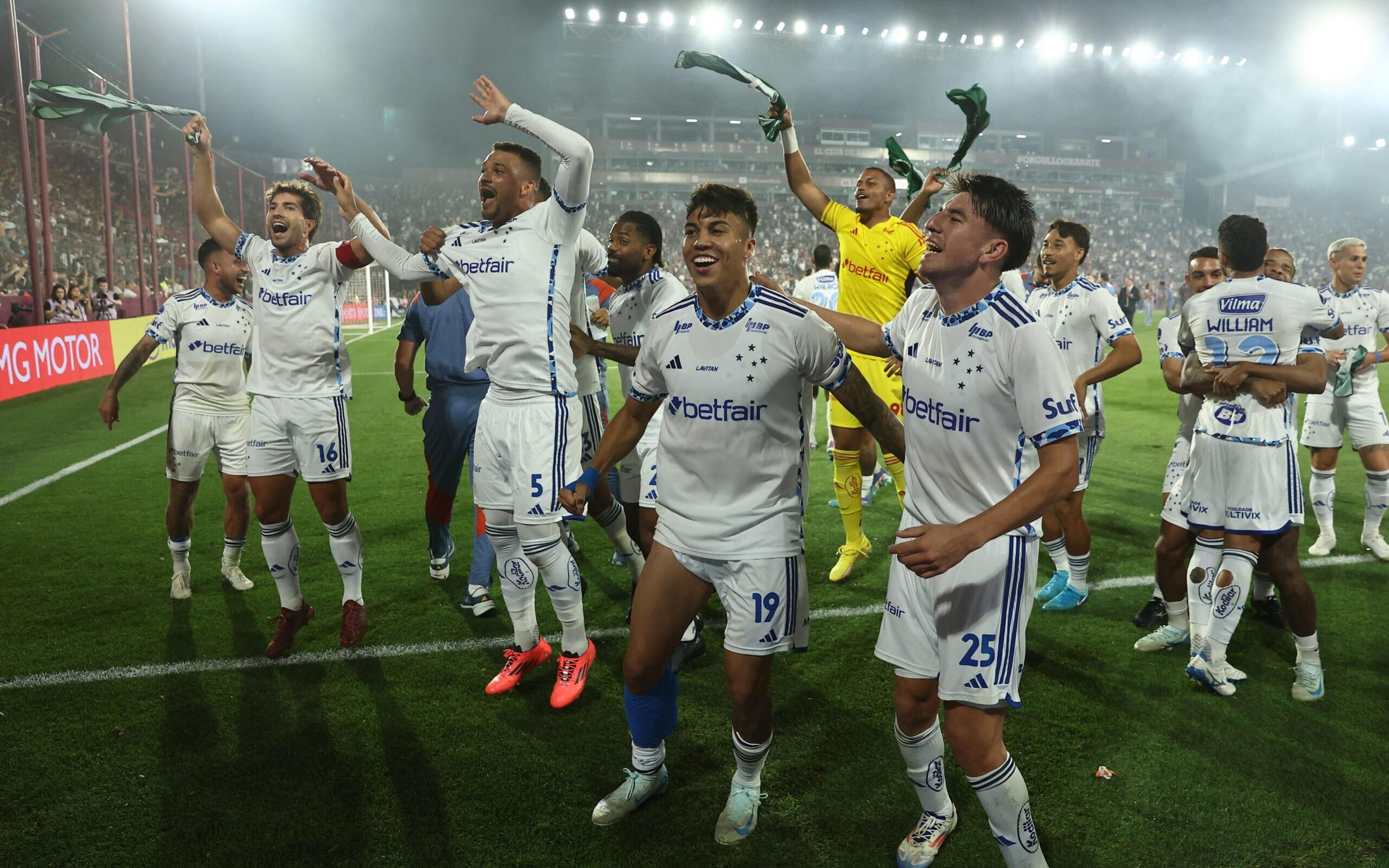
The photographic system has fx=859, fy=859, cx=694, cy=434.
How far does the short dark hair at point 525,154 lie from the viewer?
4.14 m

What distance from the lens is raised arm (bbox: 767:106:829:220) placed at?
559cm

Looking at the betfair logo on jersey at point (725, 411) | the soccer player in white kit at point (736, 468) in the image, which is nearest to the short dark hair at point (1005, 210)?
the soccer player in white kit at point (736, 468)

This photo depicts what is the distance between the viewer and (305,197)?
16.0ft

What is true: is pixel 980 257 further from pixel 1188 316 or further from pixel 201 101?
pixel 201 101

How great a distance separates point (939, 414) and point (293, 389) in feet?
11.9

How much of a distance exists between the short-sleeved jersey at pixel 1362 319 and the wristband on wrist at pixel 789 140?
4.75 m

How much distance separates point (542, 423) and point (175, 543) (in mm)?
3352

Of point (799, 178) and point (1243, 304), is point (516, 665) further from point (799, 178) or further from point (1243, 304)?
point (1243, 304)

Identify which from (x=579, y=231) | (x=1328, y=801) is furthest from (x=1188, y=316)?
(x=579, y=231)

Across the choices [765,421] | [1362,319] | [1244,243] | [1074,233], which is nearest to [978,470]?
[765,421]

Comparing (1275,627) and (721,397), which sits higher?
(721,397)

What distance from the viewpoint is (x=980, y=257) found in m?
2.54

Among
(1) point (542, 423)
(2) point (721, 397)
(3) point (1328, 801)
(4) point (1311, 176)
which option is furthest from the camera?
(4) point (1311, 176)

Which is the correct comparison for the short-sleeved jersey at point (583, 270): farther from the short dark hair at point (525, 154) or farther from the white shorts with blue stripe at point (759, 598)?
the white shorts with blue stripe at point (759, 598)
